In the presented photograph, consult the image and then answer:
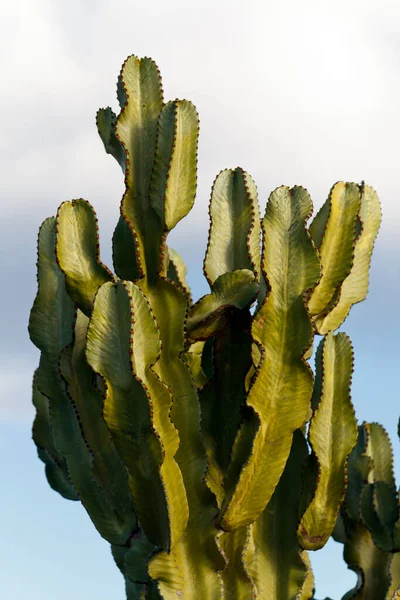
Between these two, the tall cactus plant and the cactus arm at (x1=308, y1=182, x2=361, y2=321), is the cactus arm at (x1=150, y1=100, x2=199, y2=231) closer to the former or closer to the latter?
the tall cactus plant

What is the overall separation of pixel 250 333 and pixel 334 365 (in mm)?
402

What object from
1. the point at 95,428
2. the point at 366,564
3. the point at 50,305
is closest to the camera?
the point at 95,428

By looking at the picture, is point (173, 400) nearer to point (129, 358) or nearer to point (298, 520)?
point (129, 358)

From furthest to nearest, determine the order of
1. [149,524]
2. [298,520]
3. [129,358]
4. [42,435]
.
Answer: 1. [42,435]
2. [298,520]
3. [149,524]
4. [129,358]

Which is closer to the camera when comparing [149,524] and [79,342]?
[149,524]

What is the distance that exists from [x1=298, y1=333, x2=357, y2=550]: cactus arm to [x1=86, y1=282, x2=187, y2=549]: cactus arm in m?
0.67

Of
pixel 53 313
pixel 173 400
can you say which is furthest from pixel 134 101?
pixel 173 400

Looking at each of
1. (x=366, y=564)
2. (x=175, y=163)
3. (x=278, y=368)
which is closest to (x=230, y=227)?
(x=175, y=163)

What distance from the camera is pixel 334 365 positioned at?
443 centimetres

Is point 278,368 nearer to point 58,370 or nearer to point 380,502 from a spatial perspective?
point 58,370

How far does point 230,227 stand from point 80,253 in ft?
2.53

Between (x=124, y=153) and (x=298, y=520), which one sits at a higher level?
(x=124, y=153)

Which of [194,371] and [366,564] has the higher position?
[194,371]

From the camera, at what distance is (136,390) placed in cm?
395
